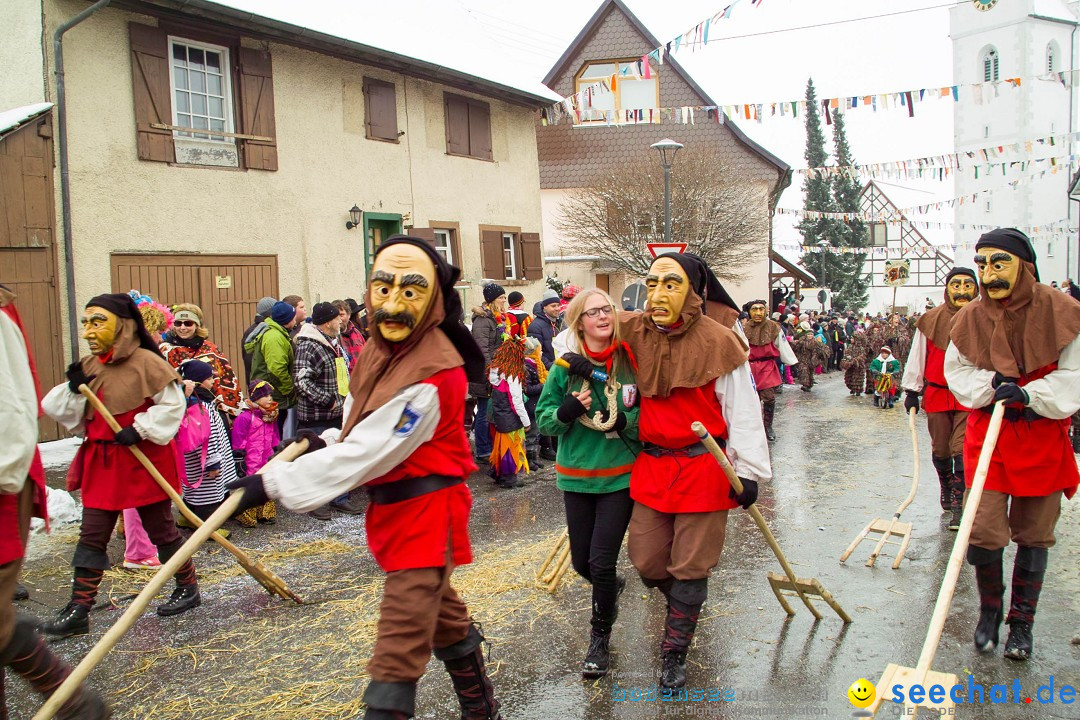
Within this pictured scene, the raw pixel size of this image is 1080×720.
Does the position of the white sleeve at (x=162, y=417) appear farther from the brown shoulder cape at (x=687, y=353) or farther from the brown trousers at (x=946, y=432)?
the brown trousers at (x=946, y=432)

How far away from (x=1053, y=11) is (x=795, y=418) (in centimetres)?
4495

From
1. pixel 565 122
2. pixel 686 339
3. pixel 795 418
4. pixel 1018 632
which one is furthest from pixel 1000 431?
pixel 565 122

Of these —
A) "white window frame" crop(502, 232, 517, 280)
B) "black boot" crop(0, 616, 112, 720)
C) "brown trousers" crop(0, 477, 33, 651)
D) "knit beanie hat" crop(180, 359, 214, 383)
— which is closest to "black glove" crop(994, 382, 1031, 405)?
"black boot" crop(0, 616, 112, 720)

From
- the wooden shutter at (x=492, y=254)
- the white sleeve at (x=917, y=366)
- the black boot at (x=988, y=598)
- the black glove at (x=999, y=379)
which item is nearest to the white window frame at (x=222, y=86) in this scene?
the wooden shutter at (x=492, y=254)

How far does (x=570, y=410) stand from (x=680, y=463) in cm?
Result: 61

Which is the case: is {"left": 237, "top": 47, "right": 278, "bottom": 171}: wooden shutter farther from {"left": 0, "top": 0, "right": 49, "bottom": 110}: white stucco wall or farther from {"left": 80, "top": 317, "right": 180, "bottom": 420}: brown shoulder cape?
{"left": 80, "top": 317, "right": 180, "bottom": 420}: brown shoulder cape

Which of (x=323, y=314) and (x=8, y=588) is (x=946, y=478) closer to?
(x=323, y=314)

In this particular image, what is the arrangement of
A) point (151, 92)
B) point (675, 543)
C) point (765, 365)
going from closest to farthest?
1. point (675, 543)
2. point (765, 365)
3. point (151, 92)

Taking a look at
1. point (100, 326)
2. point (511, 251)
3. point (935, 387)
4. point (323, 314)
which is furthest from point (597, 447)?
point (511, 251)

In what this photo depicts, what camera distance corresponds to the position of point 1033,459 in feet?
14.2

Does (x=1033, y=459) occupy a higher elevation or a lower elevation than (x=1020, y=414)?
lower

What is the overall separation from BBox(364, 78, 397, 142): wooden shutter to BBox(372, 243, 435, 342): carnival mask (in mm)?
11847

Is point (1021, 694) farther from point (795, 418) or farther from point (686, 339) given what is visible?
point (795, 418)

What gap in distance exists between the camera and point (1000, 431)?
4422mm
